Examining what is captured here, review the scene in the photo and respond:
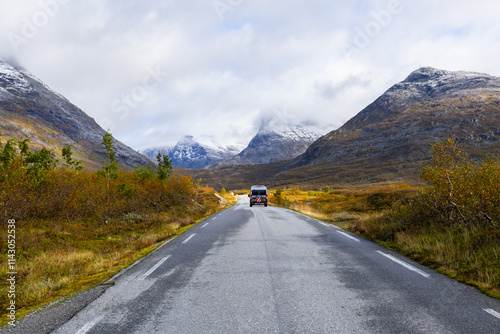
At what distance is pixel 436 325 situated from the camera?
3271 millimetres

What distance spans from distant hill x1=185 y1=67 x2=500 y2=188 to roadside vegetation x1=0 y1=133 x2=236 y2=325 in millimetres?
89127

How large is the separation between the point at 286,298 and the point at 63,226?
922 cm

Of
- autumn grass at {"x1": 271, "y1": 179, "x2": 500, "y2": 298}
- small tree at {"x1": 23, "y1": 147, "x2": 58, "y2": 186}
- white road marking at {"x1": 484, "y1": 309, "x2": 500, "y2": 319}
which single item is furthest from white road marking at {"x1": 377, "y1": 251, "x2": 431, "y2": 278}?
small tree at {"x1": 23, "y1": 147, "x2": 58, "y2": 186}

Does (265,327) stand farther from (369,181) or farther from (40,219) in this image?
(369,181)

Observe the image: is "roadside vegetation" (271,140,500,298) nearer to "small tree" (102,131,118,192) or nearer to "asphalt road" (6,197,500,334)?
"asphalt road" (6,197,500,334)

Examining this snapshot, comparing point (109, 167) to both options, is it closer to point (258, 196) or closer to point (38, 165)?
point (38, 165)

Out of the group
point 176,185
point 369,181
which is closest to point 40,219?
point 176,185

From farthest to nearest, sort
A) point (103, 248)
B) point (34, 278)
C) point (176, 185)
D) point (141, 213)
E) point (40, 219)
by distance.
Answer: point (176, 185), point (141, 213), point (40, 219), point (103, 248), point (34, 278)

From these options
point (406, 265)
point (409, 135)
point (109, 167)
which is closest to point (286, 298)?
point (406, 265)

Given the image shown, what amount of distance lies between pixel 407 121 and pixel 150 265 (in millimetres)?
177391

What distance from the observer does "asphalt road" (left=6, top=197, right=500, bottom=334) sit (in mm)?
3311

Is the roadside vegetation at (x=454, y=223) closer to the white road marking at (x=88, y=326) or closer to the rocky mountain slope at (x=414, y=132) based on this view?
the white road marking at (x=88, y=326)

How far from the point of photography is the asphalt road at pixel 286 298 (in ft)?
10.9

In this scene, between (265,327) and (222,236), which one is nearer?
(265,327)
